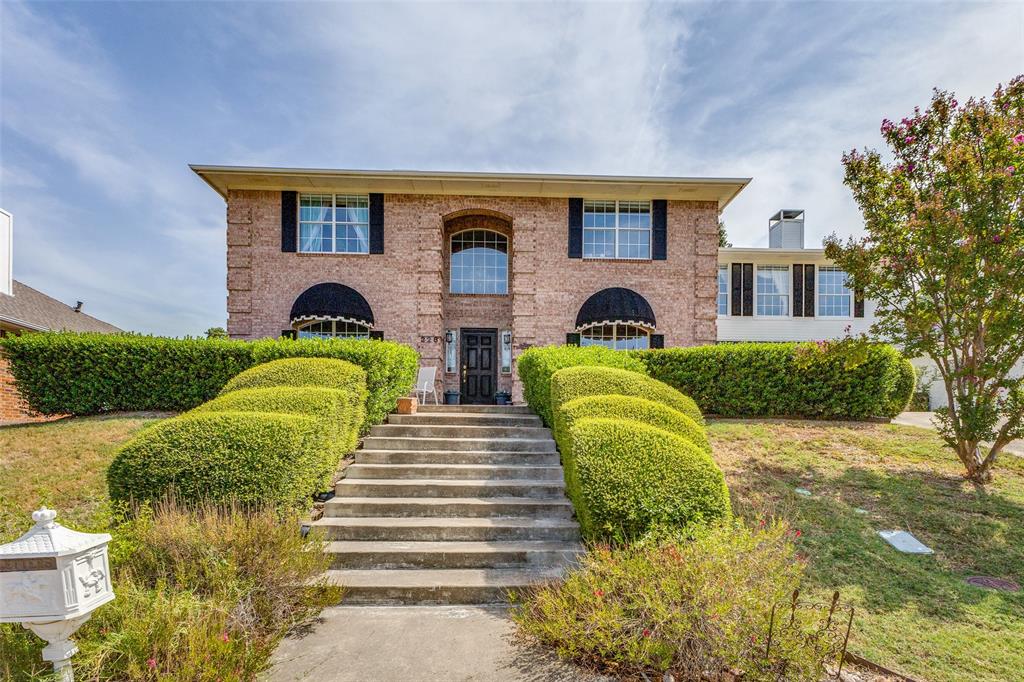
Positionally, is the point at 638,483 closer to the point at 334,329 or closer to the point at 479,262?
the point at 479,262

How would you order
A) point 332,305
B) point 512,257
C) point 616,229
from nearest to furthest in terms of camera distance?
point 332,305 < point 616,229 < point 512,257

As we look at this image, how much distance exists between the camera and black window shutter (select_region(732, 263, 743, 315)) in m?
19.1

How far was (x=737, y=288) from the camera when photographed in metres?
19.2

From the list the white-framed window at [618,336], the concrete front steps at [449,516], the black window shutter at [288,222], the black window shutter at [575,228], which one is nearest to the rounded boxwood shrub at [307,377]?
the concrete front steps at [449,516]

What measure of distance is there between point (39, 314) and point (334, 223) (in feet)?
41.0

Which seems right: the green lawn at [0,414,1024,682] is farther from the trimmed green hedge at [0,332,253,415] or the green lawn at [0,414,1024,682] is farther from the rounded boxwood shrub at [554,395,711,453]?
the rounded boxwood shrub at [554,395,711,453]

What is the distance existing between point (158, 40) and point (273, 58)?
1.54 metres

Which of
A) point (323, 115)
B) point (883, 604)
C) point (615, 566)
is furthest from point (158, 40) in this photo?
point (883, 604)

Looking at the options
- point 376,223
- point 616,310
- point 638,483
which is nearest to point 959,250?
point 638,483

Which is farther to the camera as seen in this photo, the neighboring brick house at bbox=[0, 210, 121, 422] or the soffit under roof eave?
the soffit under roof eave

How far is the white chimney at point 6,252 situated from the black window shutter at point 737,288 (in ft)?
90.7

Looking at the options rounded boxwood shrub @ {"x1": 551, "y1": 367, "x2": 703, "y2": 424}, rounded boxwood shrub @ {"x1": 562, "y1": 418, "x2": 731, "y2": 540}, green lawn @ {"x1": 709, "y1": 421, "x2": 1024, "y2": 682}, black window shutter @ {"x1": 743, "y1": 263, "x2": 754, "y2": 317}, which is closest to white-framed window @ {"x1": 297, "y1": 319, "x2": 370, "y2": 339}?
rounded boxwood shrub @ {"x1": 551, "y1": 367, "x2": 703, "y2": 424}

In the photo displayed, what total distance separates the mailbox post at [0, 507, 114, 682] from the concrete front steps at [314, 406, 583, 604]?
2155 mm

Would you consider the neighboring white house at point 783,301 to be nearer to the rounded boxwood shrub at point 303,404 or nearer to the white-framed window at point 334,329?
the white-framed window at point 334,329
